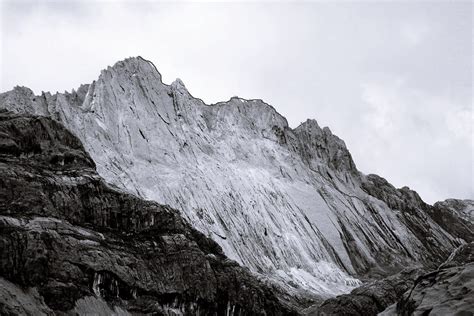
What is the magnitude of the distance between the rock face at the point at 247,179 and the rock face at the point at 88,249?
2691 centimetres

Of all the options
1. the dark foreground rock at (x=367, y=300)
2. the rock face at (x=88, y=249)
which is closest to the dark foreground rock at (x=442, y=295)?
the rock face at (x=88, y=249)

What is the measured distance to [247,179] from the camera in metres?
108

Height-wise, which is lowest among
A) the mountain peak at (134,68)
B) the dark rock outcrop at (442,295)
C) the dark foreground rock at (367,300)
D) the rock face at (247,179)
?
the dark rock outcrop at (442,295)

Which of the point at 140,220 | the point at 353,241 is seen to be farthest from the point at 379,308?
the point at 353,241

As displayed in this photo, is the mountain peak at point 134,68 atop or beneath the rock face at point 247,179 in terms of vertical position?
atop

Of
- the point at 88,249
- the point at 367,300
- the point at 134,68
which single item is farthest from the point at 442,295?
the point at 134,68

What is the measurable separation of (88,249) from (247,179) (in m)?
60.0

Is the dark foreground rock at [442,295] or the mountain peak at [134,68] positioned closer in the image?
the dark foreground rock at [442,295]

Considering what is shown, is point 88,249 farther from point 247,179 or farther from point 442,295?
point 247,179

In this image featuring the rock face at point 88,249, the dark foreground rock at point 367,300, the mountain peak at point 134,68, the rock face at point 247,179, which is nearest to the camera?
the rock face at point 88,249

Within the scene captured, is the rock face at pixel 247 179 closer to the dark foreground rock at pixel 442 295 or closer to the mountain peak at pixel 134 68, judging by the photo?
the mountain peak at pixel 134 68

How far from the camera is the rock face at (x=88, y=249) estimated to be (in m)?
44.4

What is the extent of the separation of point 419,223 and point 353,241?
3119 centimetres

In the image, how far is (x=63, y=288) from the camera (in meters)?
44.8
